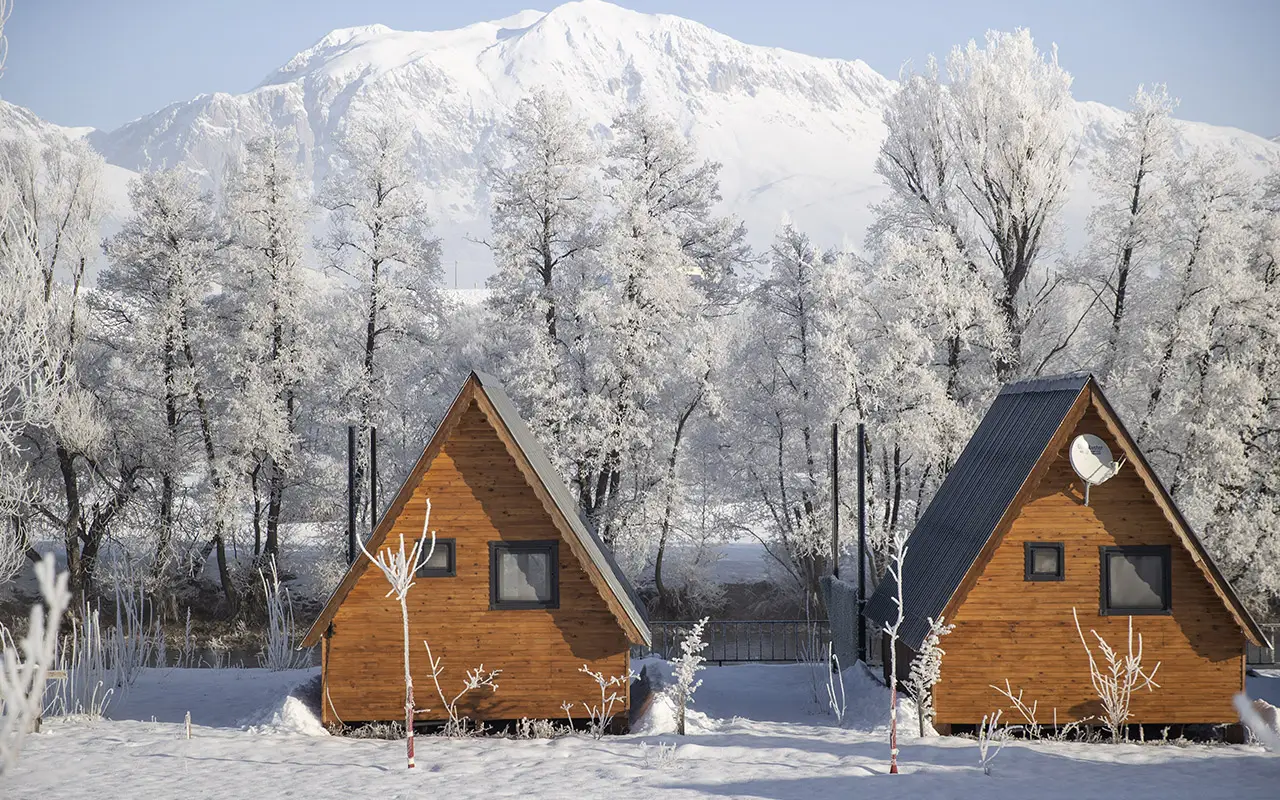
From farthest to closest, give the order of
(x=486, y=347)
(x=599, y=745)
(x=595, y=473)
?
1. (x=486, y=347)
2. (x=595, y=473)
3. (x=599, y=745)

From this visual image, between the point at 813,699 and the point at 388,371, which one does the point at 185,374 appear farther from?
the point at 813,699

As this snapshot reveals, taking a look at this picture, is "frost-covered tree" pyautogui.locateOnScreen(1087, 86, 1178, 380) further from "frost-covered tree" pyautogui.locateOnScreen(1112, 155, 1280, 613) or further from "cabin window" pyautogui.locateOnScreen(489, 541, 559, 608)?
"cabin window" pyautogui.locateOnScreen(489, 541, 559, 608)

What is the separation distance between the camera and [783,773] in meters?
14.5

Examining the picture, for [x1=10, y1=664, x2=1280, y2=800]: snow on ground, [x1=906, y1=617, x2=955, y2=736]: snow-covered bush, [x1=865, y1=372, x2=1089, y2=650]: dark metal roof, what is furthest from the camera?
[x1=865, y1=372, x2=1089, y2=650]: dark metal roof

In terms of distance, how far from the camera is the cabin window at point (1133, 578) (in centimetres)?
1667

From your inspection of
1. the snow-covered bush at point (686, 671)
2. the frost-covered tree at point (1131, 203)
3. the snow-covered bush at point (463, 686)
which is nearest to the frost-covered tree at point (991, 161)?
the frost-covered tree at point (1131, 203)

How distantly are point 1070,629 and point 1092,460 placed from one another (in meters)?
2.63

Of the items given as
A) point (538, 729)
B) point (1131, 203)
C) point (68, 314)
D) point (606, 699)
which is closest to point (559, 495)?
point (606, 699)

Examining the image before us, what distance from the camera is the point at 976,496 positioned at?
18250 millimetres

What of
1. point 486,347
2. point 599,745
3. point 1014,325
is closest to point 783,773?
point 599,745

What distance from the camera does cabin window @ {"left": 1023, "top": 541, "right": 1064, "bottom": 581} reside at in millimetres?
16703

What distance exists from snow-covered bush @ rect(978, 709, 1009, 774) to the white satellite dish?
12.1 feet

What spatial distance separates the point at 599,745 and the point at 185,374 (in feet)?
66.5

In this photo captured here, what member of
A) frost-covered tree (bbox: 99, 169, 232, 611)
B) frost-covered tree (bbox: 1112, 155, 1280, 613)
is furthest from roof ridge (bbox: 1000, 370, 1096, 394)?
frost-covered tree (bbox: 99, 169, 232, 611)
